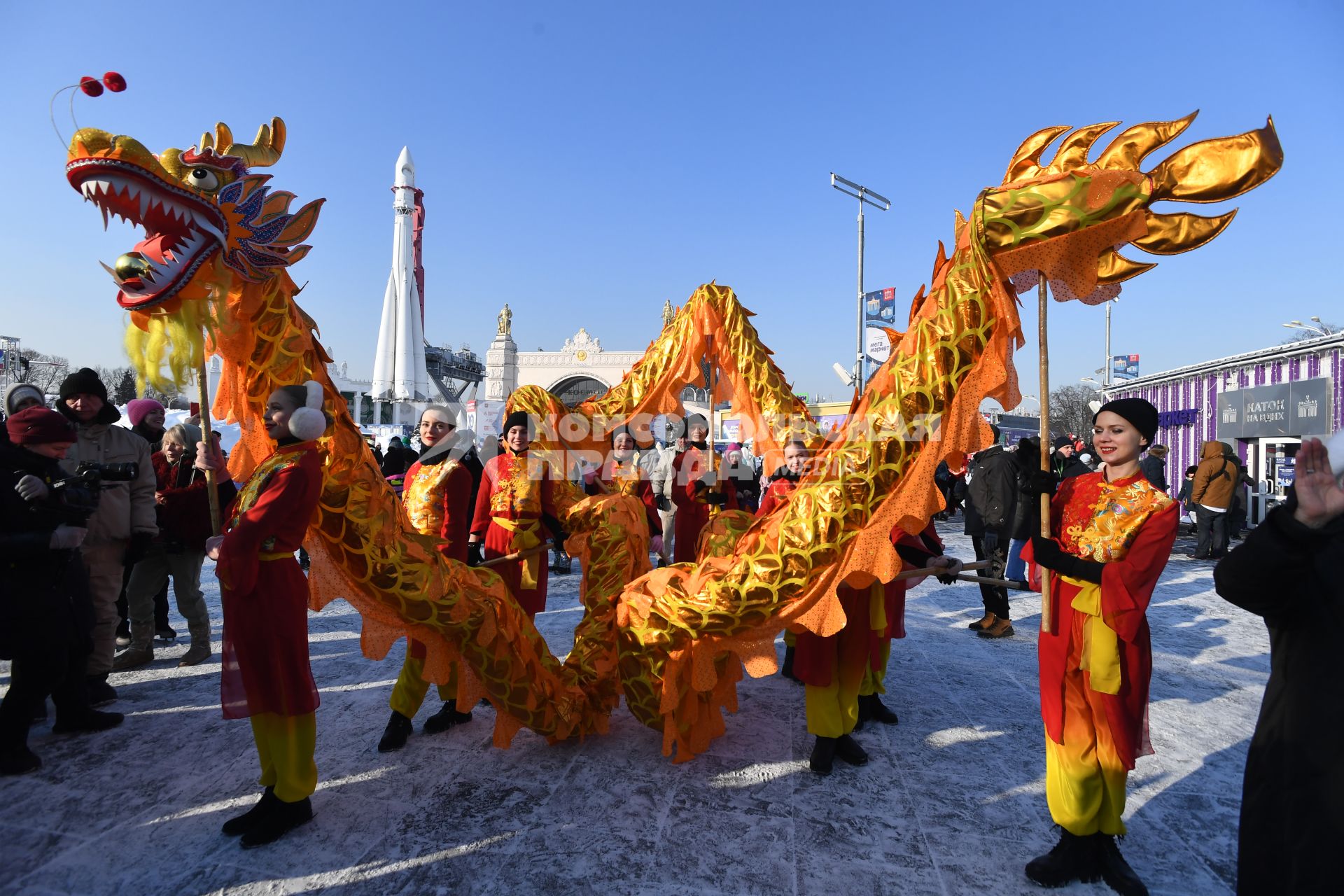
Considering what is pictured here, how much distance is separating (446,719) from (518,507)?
1164 millimetres

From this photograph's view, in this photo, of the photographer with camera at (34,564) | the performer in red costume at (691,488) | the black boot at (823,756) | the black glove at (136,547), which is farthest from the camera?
the performer in red costume at (691,488)

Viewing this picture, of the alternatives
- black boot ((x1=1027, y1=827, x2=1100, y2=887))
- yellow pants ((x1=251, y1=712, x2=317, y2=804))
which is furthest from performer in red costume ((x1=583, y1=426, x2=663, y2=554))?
black boot ((x1=1027, y1=827, x2=1100, y2=887))

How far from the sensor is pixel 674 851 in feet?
8.15

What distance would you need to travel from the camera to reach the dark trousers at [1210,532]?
8.96 m

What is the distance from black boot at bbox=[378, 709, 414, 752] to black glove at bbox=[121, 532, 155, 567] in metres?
1.88

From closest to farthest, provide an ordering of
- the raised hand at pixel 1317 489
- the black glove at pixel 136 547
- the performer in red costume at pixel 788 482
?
the raised hand at pixel 1317 489, the performer in red costume at pixel 788 482, the black glove at pixel 136 547

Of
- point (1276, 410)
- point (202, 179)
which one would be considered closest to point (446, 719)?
point (202, 179)

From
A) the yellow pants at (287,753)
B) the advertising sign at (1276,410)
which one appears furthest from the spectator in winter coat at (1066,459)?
the advertising sign at (1276,410)

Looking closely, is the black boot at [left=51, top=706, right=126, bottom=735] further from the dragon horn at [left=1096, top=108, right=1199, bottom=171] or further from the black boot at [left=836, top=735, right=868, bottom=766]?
the dragon horn at [left=1096, top=108, right=1199, bottom=171]

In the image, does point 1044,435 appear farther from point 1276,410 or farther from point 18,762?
point 1276,410

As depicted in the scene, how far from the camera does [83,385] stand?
3807mm

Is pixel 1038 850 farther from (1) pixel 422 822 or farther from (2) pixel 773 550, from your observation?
(1) pixel 422 822

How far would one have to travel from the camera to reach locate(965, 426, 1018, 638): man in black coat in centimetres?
552

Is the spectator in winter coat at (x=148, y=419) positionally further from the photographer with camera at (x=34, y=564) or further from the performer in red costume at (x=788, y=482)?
the performer in red costume at (x=788, y=482)
